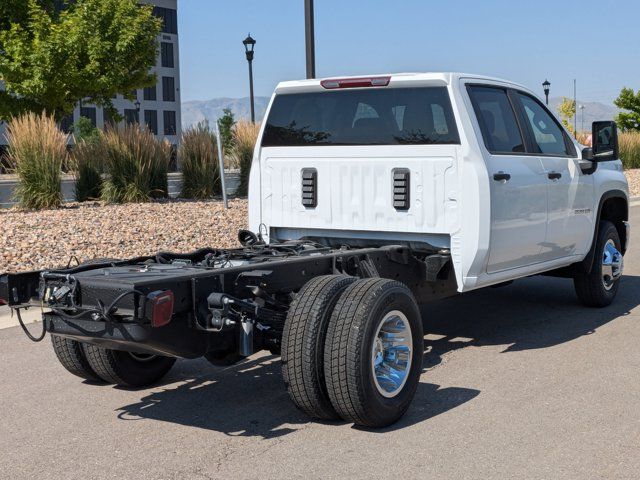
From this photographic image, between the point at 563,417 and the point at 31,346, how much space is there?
429 cm

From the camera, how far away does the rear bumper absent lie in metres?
4.59

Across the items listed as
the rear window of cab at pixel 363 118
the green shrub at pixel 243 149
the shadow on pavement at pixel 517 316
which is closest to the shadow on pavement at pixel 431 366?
the shadow on pavement at pixel 517 316

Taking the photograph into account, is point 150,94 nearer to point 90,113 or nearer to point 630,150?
point 90,113

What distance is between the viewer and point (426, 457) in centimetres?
458

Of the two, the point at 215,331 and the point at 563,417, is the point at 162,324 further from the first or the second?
the point at 563,417

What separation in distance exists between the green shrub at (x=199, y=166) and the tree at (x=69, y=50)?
13965mm

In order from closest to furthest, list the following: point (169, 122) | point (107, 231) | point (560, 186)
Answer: point (560, 186), point (107, 231), point (169, 122)

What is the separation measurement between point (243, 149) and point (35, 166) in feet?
17.3

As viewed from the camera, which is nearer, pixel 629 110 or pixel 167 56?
pixel 629 110

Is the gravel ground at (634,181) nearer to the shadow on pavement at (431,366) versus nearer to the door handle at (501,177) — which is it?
the shadow on pavement at (431,366)

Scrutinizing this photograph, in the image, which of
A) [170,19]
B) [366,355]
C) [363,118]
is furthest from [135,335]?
[170,19]

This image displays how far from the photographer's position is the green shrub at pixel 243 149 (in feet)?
62.9

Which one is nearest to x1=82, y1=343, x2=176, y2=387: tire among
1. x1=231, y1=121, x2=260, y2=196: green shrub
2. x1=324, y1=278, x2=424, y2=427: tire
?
x1=324, y1=278, x2=424, y2=427: tire

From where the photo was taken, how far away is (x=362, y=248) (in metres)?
6.62
